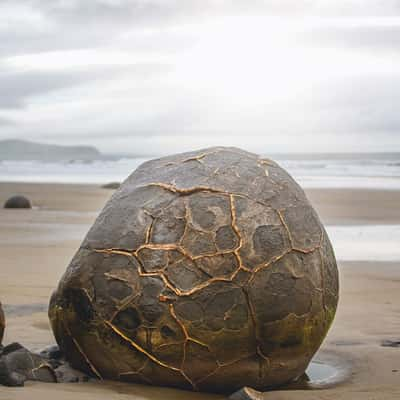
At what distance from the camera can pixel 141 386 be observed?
16.1 ft

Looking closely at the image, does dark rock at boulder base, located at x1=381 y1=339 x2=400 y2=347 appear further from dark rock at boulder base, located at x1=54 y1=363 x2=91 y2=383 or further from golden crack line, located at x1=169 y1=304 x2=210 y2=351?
dark rock at boulder base, located at x1=54 y1=363 x2=91 y2=383

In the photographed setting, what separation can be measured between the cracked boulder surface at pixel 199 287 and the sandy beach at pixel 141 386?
0.20 meters

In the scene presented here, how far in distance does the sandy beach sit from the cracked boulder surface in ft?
0.66

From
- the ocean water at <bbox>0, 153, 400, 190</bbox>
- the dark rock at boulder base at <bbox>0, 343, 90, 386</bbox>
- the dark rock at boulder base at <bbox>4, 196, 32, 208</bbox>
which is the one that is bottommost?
the ocean water at <bbox>0, 153, 400, 190</bbox>

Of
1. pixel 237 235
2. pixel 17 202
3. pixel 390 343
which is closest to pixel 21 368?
pixel 237 235

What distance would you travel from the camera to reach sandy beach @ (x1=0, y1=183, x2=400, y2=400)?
191 inches

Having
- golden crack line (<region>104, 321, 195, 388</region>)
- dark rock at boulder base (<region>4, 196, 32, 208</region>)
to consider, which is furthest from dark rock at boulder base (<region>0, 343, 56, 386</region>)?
dark rock at boulder base (<region>4, 196, 32, 208</region>)

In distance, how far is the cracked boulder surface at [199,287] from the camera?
15.7ft

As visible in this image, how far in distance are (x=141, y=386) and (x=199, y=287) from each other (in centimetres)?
71

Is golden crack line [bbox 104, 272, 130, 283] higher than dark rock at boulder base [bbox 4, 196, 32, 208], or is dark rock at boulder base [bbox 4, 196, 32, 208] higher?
golden crack line [bbox 104, 272, 130, 283]

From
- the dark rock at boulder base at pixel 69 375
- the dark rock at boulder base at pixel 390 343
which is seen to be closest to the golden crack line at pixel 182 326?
the dark rock at boulder base at pixel 69 375

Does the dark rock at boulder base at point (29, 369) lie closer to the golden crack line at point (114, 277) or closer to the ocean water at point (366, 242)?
the golden crack line at point (114, 277)

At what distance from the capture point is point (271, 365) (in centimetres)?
500

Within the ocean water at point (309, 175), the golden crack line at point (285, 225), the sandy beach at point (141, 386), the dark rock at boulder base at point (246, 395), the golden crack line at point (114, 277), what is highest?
the golden crack line at point (285, 225)
